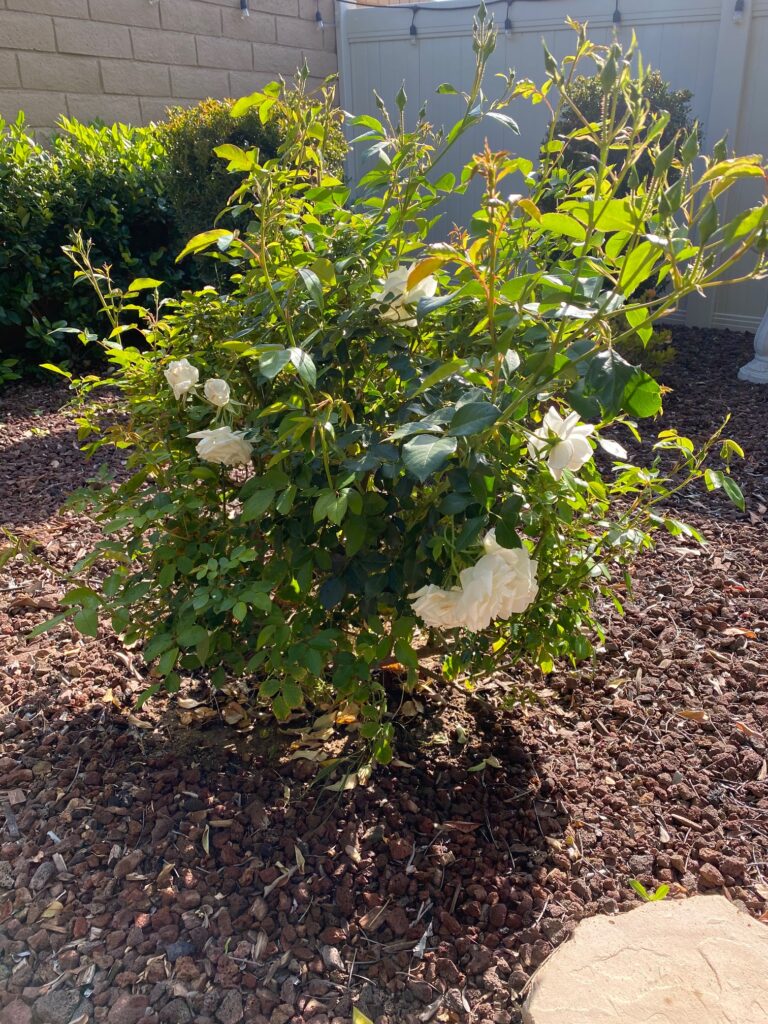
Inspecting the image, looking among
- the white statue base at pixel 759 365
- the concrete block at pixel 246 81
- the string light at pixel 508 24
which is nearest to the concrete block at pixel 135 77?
the concrete block at pixel 246 81

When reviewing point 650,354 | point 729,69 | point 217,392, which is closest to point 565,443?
point 217,392

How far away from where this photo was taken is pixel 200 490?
1674mm

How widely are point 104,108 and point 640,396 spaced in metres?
5.64

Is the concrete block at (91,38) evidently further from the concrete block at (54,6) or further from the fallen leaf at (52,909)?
the fallen leaf at (52,909)

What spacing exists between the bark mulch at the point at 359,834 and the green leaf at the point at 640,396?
0.95 meters

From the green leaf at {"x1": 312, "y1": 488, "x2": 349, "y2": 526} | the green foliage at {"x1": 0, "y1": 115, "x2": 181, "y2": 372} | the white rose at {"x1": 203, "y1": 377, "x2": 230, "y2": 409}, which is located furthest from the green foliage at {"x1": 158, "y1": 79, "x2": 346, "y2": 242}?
the green leaf at {"x1": 312, "y1": 488, "x2": 349, "y2": 526}

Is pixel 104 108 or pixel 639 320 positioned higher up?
pixel 104 108

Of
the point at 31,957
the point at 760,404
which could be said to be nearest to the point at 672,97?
the point at 760,404

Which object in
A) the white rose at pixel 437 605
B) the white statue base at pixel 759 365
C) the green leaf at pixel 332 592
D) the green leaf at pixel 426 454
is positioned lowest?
the white statue base at pixel 759 365

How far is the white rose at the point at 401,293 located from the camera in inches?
55.9

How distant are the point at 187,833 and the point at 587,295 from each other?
4.13ft

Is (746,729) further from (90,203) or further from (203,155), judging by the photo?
(90,203)

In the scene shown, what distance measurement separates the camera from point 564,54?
589 cm

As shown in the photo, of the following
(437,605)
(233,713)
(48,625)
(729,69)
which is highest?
(729,69)
